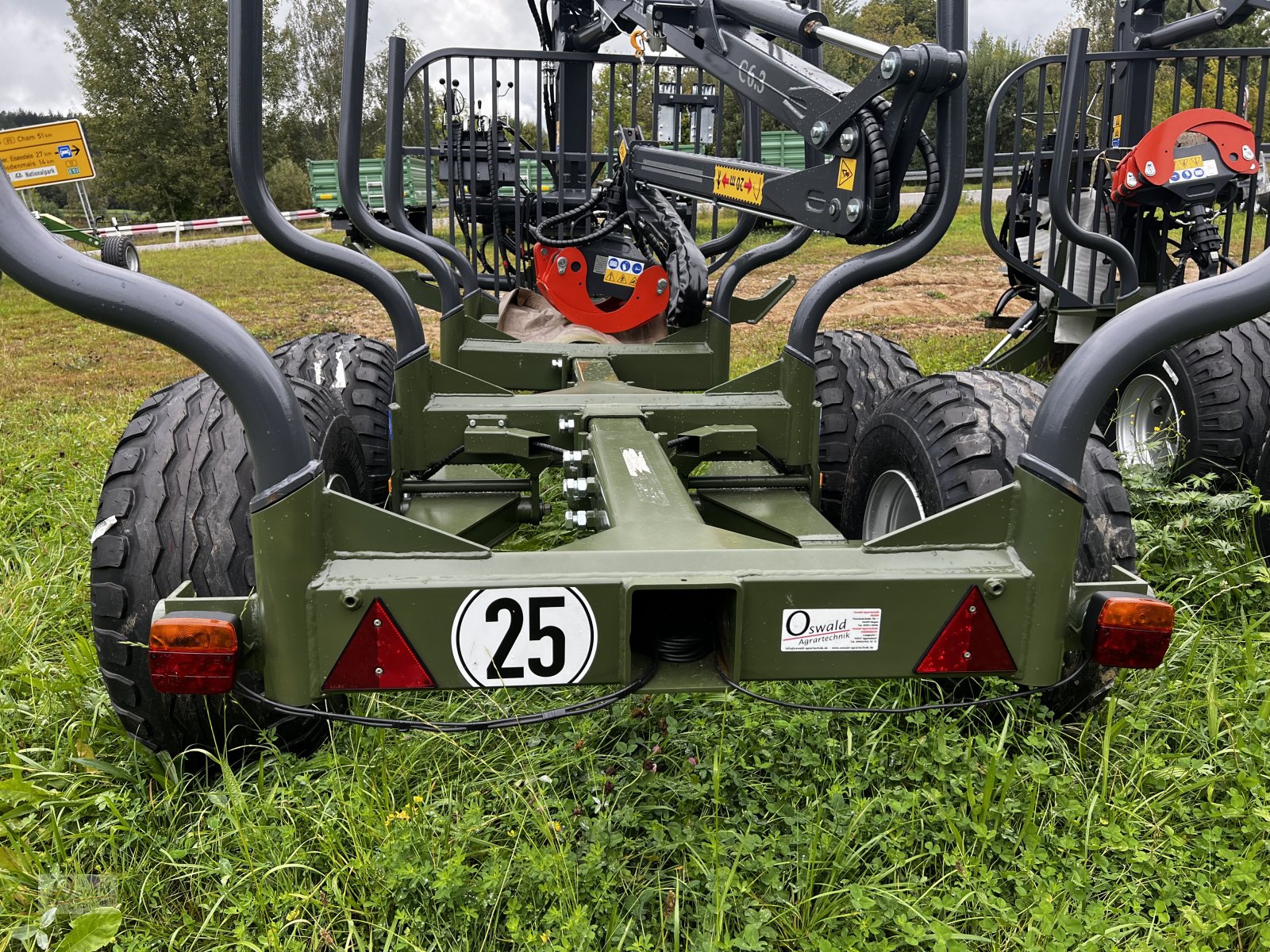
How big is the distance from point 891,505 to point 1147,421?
255cm

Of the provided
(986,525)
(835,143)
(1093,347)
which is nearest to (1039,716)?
(986,525)

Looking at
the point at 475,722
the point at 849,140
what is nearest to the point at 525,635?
the point at 475,722

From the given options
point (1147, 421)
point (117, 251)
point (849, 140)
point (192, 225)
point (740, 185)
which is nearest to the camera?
point (849, 140)

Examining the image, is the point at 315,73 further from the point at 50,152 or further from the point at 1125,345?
the point at 1125,345

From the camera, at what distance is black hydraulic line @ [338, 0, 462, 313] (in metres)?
3.53

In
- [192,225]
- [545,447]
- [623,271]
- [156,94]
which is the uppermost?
[156,94]

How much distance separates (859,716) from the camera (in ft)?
8.82

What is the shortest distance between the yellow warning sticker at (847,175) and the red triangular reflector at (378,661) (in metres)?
1.79

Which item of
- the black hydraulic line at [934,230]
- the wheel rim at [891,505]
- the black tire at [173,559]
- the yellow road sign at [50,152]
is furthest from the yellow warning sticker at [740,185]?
the yellow road sign at [50,152]

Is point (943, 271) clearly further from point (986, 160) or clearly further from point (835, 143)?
point (835, 143)

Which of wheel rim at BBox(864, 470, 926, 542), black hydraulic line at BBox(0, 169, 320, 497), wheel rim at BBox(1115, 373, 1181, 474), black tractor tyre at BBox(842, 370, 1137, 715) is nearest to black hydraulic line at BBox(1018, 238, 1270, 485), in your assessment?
black tractor tyre at BBox(842, 370, 1137, 715)

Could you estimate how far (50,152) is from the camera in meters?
13.5

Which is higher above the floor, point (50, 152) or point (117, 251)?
point (50, 152)

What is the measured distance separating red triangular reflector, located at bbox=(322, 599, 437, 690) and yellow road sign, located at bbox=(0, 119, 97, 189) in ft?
43.6
